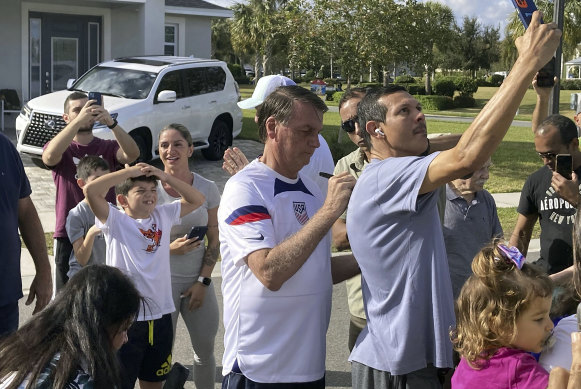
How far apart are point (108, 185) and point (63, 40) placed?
18.2 m

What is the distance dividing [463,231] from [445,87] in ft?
149

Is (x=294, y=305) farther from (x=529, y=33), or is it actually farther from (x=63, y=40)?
(x=63, y=40)

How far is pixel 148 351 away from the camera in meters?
4.50

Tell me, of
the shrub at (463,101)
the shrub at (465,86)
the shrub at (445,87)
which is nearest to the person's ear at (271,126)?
the shrub at (463,101)

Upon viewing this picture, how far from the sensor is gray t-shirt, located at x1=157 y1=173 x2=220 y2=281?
507 cm

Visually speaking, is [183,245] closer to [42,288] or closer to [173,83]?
[42,288]

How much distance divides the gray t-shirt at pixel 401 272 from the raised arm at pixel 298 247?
0.21ft

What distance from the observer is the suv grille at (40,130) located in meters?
13.9

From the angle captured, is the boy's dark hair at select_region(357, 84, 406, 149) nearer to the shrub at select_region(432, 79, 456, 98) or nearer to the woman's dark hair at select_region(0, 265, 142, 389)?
the woman's dark hair at select_region(0, 265, 142, 389)

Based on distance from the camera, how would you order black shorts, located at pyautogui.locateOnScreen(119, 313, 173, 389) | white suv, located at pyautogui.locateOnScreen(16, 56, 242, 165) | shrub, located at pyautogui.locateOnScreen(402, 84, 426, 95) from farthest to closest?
shrub, located at pyautogui.locateOnScreen(402, 84, 426, 95) → white suv, located at pyautogui.locateOnScreen(16, 56, 242, 165) → black shorts, located at pyautogui.locateOnScreen(119, 313, 173, 389)

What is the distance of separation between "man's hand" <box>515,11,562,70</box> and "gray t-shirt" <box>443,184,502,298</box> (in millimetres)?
2191

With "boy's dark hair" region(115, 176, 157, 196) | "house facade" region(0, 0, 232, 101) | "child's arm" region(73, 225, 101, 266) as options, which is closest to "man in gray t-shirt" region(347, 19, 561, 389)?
"boy's dark hair" region(115, 176, 157, 196)

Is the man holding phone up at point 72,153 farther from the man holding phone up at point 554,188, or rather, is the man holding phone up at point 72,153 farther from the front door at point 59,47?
the front door at point 59,47

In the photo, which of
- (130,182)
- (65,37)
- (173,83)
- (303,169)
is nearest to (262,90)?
(303,169)
